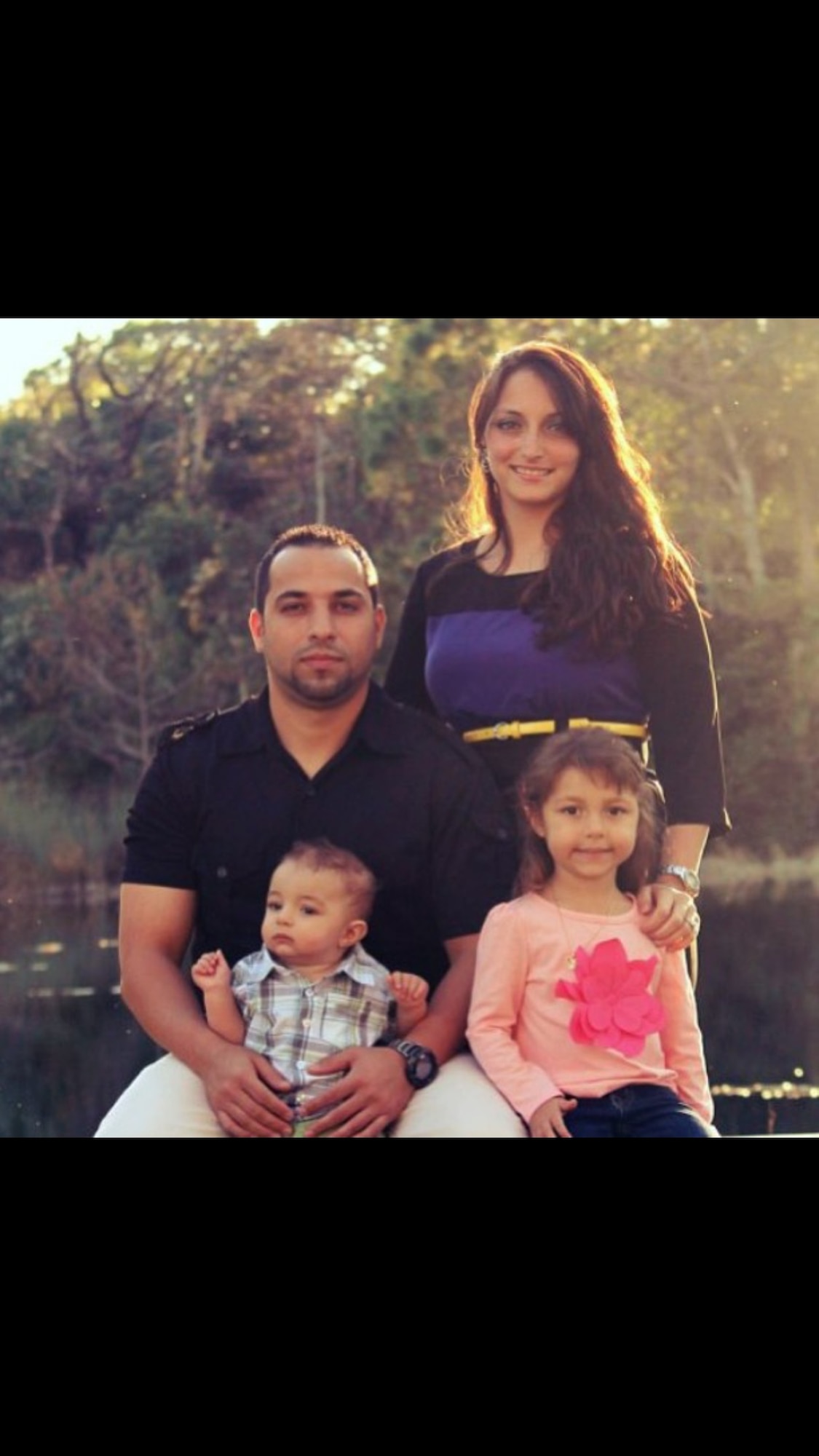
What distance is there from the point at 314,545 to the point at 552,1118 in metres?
1.00

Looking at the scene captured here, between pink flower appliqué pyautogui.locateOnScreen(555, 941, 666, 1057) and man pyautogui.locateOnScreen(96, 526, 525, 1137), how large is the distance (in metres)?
0.18

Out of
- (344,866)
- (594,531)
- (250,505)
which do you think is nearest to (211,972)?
(344,866)

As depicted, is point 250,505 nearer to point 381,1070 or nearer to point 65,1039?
point 65,1039

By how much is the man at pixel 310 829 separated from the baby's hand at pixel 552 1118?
0.12 m

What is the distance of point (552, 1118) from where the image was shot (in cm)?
335

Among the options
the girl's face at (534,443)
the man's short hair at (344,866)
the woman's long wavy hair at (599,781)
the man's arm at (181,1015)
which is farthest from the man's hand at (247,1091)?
the girl's face at (534,443)

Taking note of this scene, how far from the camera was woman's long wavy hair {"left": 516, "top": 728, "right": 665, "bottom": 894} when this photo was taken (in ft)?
11.1

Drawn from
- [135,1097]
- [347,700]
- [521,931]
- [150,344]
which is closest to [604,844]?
[521,931]

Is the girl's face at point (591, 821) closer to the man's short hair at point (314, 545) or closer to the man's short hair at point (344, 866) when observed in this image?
the man's short hair at point (344, 866)

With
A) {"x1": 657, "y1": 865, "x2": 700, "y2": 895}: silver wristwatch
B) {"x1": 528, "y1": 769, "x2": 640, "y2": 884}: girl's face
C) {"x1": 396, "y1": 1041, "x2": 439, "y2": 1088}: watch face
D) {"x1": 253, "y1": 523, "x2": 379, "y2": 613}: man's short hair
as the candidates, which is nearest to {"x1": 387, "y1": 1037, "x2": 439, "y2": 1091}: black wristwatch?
{"x1": 396, "y1": 1041, "x2": 439, "y2": 1088}: watch face

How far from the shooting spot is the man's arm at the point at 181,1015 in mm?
3373

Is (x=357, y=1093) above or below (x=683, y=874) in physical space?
below
